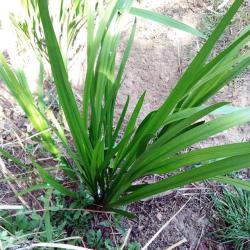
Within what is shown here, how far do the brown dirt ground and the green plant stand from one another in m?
0.03

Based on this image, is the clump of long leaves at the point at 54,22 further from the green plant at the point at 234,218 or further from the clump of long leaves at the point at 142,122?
the green plant at the point at 234,218

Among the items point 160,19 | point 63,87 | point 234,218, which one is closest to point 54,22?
point 160,19

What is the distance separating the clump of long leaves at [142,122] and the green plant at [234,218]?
0.36 m

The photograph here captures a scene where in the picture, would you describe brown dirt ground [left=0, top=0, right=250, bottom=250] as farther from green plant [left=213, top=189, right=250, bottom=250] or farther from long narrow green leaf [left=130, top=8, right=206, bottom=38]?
long narrow green leaf [left=130, top=8, right=206, bottom=38]

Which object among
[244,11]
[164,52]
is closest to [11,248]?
[164,52]

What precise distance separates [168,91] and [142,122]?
0.76 m

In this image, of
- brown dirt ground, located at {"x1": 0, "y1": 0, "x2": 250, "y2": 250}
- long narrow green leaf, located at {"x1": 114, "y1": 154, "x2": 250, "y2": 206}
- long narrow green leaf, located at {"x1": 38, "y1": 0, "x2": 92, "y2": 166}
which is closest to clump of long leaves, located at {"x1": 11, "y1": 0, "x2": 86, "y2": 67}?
brown dirt ground, located at {"x1": 0, "y1": 0, "x2": 250, "y2": 250}

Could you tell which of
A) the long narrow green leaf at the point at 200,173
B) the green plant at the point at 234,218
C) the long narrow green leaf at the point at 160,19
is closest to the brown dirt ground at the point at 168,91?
the green plant at the point at 234,218

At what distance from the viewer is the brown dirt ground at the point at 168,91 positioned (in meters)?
1.14

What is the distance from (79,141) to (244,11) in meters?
1.47

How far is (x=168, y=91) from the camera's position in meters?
1.58

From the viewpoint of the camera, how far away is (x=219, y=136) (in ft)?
4.82

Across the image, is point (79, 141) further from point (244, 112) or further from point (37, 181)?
point (244, 112)

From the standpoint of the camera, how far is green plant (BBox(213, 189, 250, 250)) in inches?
45.2
